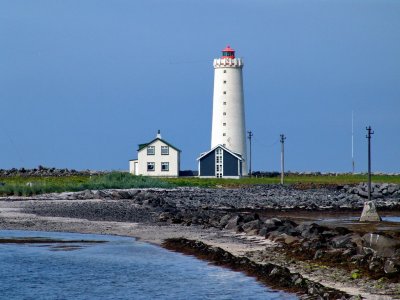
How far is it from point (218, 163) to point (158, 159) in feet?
14.1

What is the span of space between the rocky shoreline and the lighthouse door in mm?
11417

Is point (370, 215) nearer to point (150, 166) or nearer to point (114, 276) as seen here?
point (114, 276)

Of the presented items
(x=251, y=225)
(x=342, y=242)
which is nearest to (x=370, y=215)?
(x=251, y=225)

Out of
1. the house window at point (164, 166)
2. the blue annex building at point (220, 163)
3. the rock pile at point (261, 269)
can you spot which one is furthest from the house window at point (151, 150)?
the rock pile at point (261, 269)

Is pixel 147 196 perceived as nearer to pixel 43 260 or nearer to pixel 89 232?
pixel 89 232

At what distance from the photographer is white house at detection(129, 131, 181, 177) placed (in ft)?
227

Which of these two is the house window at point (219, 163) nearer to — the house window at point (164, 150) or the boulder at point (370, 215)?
the house window at point (164, 150)

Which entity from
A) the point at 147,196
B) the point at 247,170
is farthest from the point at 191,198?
the point at 247,170

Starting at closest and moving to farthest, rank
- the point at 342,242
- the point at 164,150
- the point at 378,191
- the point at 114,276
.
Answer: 1. the point at 114,276
2. the point at 342,242
3. the point at 378,191
4. the point at 164,150

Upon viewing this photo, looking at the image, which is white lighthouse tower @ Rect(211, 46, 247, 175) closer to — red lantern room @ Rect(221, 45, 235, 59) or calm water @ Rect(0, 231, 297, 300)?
red lantern room @ Rect(221, 45, 235, 59)

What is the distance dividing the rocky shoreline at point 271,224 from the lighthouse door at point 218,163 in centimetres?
1142

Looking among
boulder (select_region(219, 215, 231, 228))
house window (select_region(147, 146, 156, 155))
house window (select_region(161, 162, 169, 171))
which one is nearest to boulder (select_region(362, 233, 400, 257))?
boulder (select_region(219, 215, 231, 228))

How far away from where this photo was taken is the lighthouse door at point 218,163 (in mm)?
69438

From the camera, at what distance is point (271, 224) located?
30031mm
